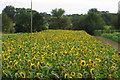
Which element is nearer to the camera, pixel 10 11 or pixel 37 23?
pixel 37 23

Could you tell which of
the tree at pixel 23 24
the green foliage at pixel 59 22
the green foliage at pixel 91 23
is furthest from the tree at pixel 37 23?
the green foliage at pixel 91 23

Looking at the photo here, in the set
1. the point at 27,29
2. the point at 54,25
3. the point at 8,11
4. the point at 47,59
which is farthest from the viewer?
the point at 8,11

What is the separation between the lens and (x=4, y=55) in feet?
15.0

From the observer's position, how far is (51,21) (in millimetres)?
47875

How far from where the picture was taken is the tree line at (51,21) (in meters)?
37.6

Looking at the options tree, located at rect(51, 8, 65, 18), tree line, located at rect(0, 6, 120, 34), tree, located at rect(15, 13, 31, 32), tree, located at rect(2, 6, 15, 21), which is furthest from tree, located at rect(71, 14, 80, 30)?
tree, located at rect(2, 6, 15, 21)

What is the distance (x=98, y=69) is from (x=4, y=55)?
200cm

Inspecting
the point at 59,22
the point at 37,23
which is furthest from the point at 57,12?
the point at 37,23

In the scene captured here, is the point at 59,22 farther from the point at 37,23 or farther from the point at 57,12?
the point at 37,23

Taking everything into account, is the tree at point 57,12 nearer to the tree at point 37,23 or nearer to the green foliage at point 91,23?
the green foliage at point 91,23

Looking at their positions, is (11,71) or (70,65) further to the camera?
(70,65)

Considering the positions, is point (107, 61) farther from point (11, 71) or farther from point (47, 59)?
point (11, 71)

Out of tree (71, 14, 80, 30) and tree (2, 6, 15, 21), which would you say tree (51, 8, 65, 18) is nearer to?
tree (71, 14, 80, 30)

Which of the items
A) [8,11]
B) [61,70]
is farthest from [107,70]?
[8,11]
